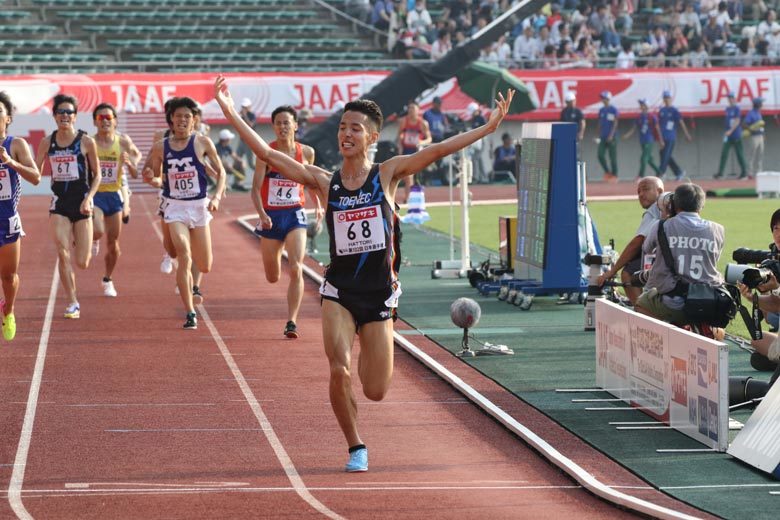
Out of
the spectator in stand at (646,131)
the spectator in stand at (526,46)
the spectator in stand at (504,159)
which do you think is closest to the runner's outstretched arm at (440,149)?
the spectator in stand at (504,159)

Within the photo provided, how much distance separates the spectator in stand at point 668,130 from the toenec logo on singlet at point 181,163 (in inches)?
1031

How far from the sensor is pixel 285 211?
557 inches

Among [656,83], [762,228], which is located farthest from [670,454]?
[656,83]

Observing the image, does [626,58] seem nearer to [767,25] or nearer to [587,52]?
[587,52]

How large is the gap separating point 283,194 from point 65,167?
8.51ft

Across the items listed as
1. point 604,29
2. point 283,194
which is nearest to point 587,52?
point 604,29

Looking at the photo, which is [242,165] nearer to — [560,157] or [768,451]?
[560,157]

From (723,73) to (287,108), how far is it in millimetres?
28372

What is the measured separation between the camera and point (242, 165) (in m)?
37.7

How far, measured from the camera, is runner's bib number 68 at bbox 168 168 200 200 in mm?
14609

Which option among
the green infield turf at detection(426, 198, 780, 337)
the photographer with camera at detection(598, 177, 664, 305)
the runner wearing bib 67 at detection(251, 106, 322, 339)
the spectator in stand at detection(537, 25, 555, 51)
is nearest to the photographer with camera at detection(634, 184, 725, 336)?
the photographer with camera at detection(598, 177, 664, 305)

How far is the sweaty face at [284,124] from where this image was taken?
13.9 m

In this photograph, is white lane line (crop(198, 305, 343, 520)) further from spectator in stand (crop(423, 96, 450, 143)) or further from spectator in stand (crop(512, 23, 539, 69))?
spectator in stand (crop(512, 23, 539, 69))

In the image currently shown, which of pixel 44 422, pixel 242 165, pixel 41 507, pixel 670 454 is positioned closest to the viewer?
pixel 41 507
